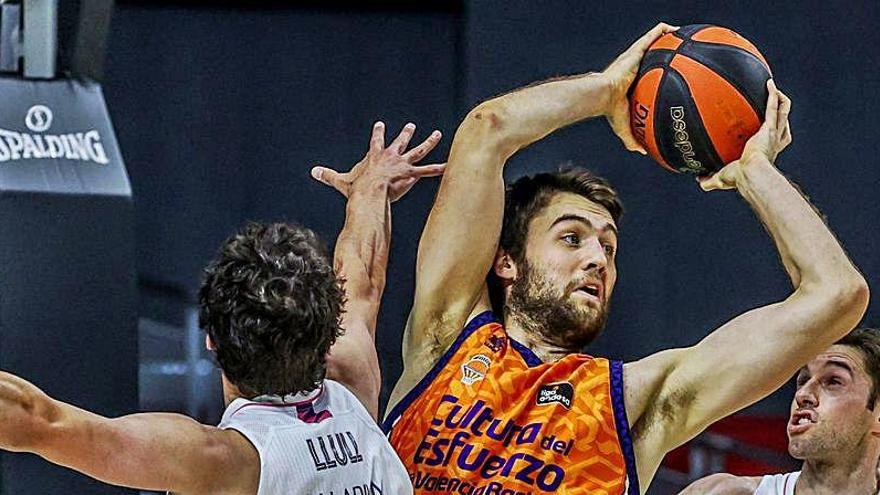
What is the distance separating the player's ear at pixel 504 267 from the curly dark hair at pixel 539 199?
0.05 ft

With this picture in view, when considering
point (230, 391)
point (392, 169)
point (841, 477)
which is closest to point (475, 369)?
point (392, 169)

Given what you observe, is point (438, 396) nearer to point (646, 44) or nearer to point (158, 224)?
point (646, 44)

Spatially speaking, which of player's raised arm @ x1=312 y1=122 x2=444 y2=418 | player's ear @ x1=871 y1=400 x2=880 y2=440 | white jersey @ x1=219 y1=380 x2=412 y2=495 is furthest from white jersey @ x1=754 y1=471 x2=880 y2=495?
white jersey @ x1=219 y1=380 x2=412 y2=495

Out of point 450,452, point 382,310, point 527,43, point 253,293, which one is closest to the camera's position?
point 253,293

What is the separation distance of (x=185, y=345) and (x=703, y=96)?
18.1 ft

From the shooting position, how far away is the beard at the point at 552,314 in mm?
3436

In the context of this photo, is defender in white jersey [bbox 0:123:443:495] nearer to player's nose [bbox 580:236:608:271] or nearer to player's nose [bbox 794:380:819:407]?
player's nose [bbox 580:236:608:271]

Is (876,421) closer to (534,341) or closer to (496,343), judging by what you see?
(534,341)

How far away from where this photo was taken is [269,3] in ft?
29.2

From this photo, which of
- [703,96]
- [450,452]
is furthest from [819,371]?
[450,452]

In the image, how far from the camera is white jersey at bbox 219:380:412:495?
2.61 metres

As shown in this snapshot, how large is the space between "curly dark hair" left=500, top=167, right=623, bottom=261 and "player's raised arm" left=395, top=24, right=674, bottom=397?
104 millimetres

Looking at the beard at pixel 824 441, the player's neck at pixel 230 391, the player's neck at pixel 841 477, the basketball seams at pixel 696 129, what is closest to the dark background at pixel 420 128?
the player's neck at pixel 841 477

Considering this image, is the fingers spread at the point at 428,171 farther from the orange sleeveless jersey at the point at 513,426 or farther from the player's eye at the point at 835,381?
the player's eye at the point at 835,381
